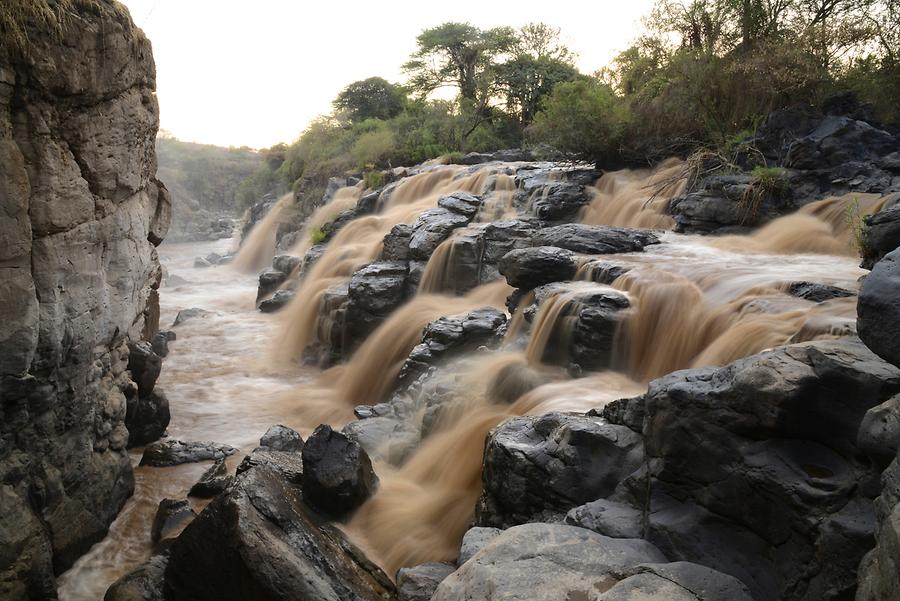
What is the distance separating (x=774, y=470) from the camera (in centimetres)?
324

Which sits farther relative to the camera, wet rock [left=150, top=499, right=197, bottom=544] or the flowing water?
the flowing water

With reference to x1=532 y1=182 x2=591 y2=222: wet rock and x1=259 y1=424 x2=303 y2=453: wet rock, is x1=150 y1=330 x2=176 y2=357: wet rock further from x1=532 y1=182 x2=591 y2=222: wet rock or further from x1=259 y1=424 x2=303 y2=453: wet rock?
x1=532 y1=182 x2=591 y2=222: wet rock

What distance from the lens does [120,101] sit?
5.32m

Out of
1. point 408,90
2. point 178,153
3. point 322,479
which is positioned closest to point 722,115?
point 322,479

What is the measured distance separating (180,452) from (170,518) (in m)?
1.52

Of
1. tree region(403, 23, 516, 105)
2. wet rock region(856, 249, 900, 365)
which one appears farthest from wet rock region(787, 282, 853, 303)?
tree region(403, 23, 516, 105)

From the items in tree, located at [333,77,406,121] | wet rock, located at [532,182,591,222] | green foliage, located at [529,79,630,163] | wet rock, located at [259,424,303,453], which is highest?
tree, located at [333,77,406,121]

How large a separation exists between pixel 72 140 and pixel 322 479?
3114mm

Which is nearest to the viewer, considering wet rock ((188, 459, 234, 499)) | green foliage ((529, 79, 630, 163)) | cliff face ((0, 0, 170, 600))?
cliff face ((0, 0, 170, 600))

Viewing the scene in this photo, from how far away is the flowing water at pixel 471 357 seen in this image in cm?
556

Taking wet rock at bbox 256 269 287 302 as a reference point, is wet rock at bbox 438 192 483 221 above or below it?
above

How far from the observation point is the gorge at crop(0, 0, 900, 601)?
3195 mm

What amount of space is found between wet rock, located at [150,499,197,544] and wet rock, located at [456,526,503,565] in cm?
261

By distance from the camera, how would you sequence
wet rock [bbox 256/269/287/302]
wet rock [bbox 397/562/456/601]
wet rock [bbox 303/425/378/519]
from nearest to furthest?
wet rock [bbox 397/562/456/601], wet rock [bbox 303/425/378/519], wet rock [bbox 256/269/287/302]
